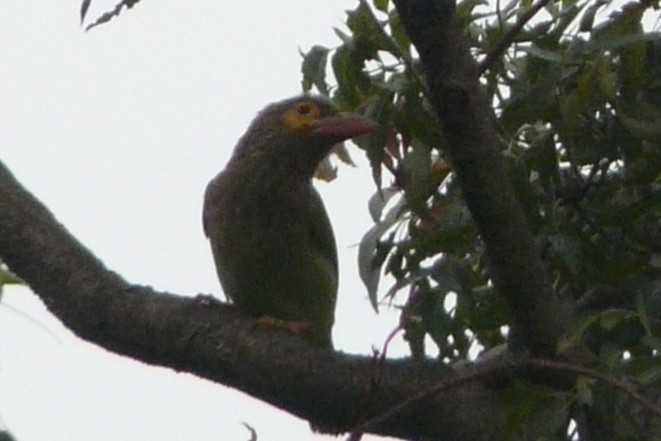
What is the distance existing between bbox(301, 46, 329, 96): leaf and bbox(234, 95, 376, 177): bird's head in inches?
48.4

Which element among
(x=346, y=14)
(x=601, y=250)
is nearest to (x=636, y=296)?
(x=601, y=250)

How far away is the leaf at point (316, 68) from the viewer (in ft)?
9.66

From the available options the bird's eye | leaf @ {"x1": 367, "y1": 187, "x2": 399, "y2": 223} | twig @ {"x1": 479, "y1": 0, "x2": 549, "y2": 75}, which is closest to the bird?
the bird's eye

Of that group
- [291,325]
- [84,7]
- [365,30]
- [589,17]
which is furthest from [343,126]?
[84,7]

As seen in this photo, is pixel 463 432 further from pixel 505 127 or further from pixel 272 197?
pixel 272 197

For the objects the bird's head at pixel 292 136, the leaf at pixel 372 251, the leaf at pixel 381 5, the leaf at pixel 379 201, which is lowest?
the leaf at pixel 372 251

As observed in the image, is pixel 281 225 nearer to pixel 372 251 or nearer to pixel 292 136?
pixel 292 136

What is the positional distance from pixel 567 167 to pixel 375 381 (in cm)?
88

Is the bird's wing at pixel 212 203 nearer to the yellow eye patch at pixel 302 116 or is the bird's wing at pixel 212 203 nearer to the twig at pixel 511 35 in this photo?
the yellow eye patch at pixel 302 116

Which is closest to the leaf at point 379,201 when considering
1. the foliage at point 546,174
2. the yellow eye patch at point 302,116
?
the foliage at point 546,174

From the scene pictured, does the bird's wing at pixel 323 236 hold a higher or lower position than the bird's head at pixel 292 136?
lower

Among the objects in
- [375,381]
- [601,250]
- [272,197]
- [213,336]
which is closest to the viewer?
[375,381]

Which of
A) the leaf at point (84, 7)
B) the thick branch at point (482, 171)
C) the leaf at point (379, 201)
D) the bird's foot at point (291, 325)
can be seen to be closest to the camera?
the leaf at point (84, 7)

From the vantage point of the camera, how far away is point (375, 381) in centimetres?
224
